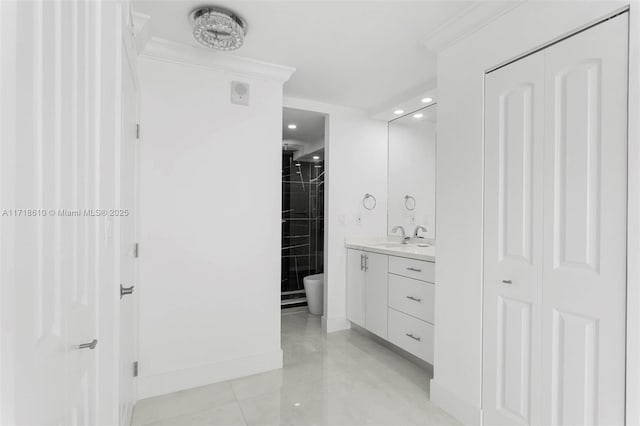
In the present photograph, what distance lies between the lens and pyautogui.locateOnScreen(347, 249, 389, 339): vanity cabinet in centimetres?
297

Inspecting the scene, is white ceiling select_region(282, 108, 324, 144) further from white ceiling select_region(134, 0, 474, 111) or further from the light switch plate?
the light switch plate

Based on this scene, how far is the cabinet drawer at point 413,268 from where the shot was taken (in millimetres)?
2434

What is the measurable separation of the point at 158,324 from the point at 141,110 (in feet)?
4.93

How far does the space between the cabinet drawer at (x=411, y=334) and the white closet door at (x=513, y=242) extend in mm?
684

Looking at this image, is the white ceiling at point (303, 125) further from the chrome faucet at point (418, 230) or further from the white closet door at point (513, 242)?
the white closet door at point (513, 242)

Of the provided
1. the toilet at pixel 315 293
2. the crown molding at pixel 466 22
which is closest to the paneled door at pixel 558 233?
the crown molding at pixel 466 22

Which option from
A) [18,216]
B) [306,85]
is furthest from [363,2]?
[18,216]

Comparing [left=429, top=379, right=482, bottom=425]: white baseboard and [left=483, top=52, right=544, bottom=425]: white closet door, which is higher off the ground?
[left=483, top=52, right=544, bottom=425]: white closet door

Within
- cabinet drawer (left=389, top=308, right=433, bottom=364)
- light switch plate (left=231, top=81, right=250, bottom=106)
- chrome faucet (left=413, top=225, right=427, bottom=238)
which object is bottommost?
cabinet drawer (left=389, top=308, right=433, bottom=364)

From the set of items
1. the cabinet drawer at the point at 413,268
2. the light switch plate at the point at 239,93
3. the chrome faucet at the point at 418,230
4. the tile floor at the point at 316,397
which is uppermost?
the light switch plate at the point at 239,93

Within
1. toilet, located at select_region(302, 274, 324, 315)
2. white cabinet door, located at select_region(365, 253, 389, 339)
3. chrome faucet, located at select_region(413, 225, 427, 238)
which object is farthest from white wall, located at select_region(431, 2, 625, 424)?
toilet, located at select_region(302, 274, 324, 315)

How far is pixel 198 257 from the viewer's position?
2.32m

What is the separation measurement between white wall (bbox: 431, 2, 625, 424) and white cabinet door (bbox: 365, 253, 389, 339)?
0.86 metres

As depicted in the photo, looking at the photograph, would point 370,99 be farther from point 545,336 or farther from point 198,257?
point 545,336
